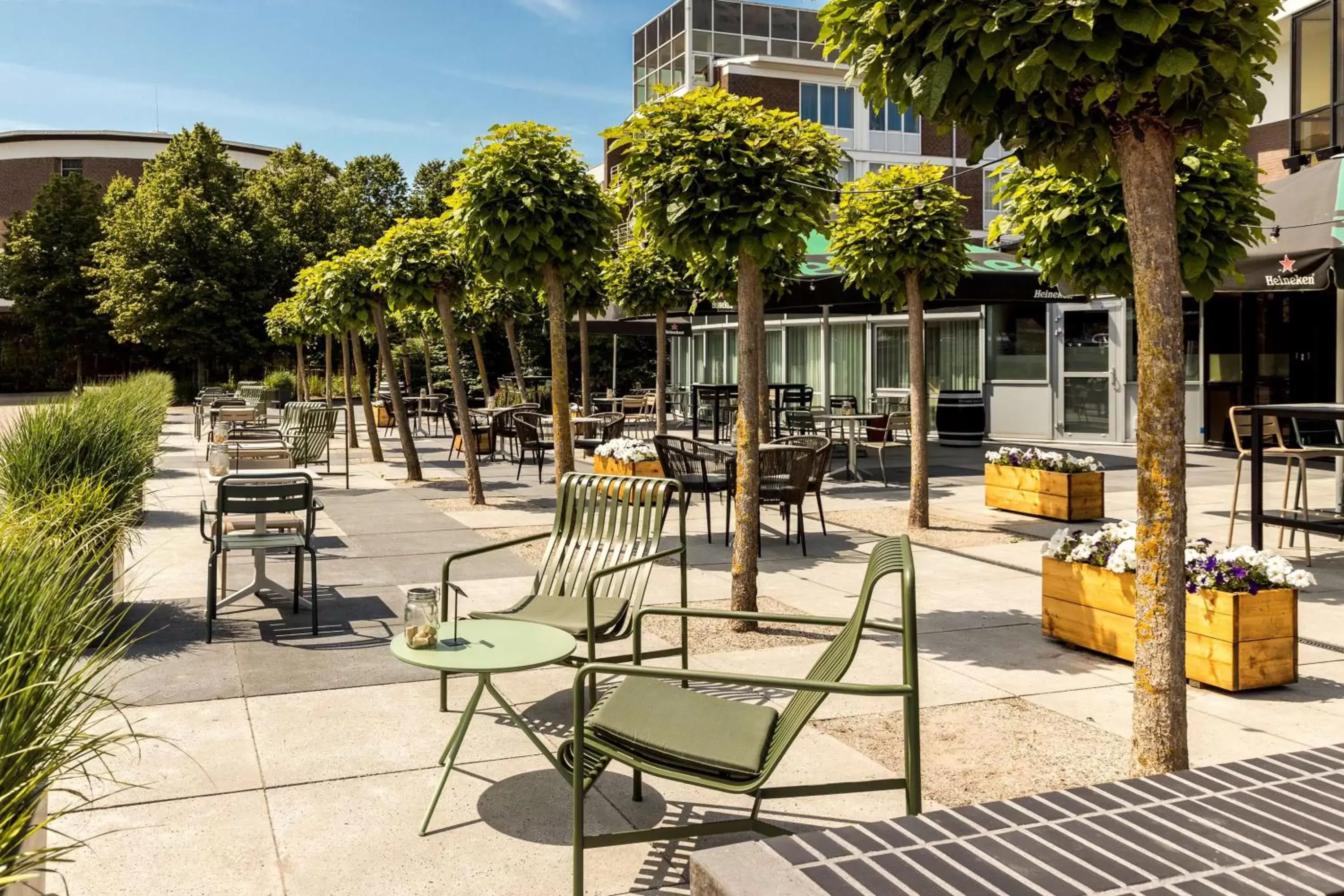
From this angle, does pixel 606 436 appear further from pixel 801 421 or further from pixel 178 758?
pixel 178 758

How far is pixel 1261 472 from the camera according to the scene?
7914 mm

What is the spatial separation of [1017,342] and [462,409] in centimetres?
1144

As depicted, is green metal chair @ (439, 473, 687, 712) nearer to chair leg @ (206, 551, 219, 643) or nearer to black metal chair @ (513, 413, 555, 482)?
chair leg @ (206, 551, 219, 643)

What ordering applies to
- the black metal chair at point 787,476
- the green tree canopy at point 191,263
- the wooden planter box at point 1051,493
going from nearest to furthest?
the black metal chair at point 787,476, the wooden planter box at point 1051,493, the green tree canopy at point 191,263

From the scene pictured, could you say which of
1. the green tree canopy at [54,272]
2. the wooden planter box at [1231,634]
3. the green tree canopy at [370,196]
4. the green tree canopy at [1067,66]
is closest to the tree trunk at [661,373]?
the wooden planter box at [1231,634]

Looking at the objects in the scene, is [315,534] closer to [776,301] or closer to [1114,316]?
[776,301]

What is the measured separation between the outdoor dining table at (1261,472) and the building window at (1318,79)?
8.31 metres

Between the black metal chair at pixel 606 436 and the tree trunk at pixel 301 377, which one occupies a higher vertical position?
the tree trunk at pixel 301 377

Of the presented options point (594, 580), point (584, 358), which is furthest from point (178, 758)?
point (584, 358)

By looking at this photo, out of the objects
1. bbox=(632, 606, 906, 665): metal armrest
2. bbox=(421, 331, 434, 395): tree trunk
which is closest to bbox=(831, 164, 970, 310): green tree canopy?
bbox=(632, 606, 906, 665): metal armrest

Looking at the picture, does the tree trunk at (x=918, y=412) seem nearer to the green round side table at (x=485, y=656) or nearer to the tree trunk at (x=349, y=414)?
the green round side table at (x=485, y=656)

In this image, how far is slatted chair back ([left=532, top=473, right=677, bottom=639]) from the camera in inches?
212

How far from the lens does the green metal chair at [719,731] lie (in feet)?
9.71

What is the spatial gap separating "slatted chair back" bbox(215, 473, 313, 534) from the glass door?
50.3ft
